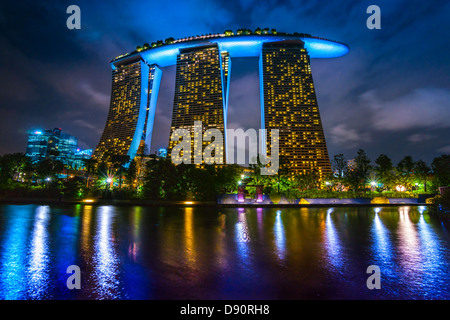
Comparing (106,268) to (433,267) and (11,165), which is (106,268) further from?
(11,165)

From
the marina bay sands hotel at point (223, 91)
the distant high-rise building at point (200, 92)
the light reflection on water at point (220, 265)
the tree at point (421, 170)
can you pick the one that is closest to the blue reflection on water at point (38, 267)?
the light reflection on water at point (220, 265)

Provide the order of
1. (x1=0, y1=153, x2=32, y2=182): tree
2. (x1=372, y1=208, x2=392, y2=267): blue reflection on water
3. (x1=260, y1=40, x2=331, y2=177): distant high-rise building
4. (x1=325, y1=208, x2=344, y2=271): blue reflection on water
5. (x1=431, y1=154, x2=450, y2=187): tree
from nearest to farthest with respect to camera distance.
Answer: (x1=325, y1=208, x2=344, y2=271): blue reflection on water
(x1=372, y1=208, x2=392, y2=267): blue reflection on water
(x1=431, y1=154, x2=450, y2=187): tree
(x1=0, y1=153, x2=32, y2=182): tree
(x1=260, y1=40, x2=331, y2=177): distant high-rise building

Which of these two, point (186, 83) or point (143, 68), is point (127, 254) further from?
point (143, 68)

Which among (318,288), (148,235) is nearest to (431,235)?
(318,288)

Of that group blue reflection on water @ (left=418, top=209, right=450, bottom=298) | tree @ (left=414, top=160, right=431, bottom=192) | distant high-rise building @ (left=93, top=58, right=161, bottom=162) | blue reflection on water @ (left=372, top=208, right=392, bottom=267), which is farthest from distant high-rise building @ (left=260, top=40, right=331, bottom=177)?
blue reflection on water @ (left=418, top=209, right=450, bottom=298)

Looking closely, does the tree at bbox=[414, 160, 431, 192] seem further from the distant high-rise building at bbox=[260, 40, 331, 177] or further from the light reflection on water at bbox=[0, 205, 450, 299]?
the light reflection on water at bbox=[0, 205, 450, 299]

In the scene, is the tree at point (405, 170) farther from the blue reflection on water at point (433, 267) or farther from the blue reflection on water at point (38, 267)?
the blue reflection on water at point (38, 267)
